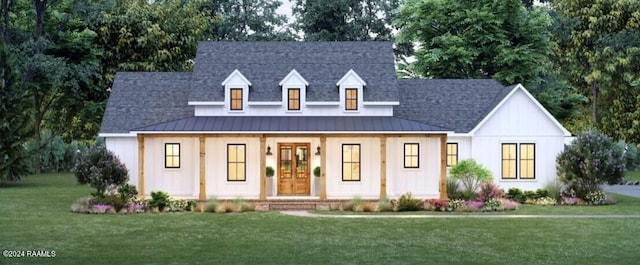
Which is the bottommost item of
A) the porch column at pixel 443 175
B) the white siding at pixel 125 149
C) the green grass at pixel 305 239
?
the green grass at pixel 305 239

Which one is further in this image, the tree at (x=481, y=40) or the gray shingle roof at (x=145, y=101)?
the tree at (x=481, y=40)

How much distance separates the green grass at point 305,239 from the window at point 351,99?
8.09 m

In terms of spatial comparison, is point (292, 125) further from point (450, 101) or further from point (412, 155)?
point (450, 101)

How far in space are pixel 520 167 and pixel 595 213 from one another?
6.43 meters

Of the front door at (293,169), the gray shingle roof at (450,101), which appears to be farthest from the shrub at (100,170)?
the gray shingle roof at (450,101)

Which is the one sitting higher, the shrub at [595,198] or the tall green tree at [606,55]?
the tall green tree at [606,55]

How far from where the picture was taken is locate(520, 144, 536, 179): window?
36500mm

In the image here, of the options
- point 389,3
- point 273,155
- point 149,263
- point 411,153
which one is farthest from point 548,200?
point 389,3

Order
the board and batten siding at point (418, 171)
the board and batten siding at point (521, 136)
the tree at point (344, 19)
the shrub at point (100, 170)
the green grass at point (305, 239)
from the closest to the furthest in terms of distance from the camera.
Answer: the green grass at point (305, 239) < the shrub at point (100, 170) < the board and batten siding at point (418, 171) < the board and batten siding at point (521, 136) < the tree at point (344, 19)

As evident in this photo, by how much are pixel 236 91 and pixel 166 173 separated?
4314 millimetres

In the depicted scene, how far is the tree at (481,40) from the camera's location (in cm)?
4916

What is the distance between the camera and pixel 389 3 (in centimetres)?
6350

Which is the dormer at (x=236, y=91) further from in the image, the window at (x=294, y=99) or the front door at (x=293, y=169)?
the front door at (x=293, y=169)

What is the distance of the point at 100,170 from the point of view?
3250 cm
